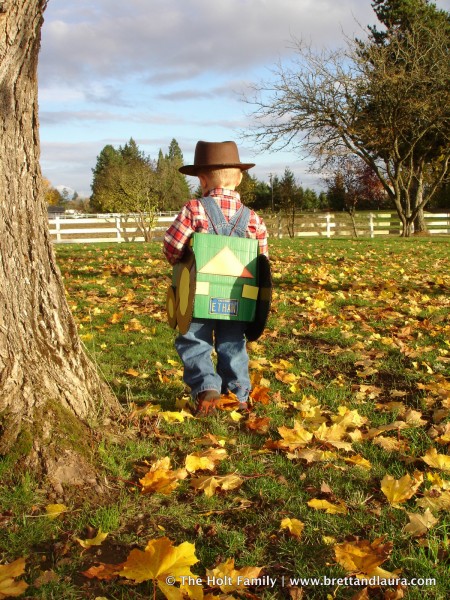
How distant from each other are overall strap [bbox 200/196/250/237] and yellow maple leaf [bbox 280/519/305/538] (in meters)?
1.73

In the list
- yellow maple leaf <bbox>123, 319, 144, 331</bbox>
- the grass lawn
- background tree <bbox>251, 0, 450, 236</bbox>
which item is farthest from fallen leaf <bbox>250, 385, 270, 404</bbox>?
background tree <bbox>251, 0, 450, 236</bbox>

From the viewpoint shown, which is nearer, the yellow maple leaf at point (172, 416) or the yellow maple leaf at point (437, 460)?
the yellow maple leaf at point (437, 460)

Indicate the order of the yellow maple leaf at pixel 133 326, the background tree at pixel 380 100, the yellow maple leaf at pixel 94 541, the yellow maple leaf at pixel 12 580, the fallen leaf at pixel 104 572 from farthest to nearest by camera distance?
the background tree at pixel 380 100, the yellow maple leaf at pixel 133 326, the yellow maple leaf at pixel 94 541, the fallen leaf at pixel 104 572, the yellow maple leaf at pixel 12 580

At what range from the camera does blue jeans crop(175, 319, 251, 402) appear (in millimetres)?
3416

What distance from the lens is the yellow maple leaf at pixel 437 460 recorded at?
8.66 ft

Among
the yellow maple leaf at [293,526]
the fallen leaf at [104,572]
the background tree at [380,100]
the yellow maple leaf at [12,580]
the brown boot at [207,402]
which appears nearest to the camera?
the yellow maple leaf at [12,580]

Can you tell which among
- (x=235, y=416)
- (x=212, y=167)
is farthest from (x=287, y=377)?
(x=212, y=167)

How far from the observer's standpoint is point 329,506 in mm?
2320

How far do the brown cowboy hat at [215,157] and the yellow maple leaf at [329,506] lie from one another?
6.49ft

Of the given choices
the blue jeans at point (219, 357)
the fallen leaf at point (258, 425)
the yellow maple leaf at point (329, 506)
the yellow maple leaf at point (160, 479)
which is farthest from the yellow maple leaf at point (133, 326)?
the yellow maple leaf at point (329, 506)

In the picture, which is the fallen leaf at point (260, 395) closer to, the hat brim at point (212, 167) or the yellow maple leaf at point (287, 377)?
the yellow maple leaf at point (287, 377)

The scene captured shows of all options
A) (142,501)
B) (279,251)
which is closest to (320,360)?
(142,501)

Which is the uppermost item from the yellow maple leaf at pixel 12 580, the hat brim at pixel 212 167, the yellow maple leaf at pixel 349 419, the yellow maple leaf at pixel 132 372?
the hat brim at pixel 212 167

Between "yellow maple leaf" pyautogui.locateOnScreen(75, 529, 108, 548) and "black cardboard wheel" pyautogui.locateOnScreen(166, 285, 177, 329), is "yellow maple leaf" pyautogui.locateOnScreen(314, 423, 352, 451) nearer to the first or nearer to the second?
"black cardboard wheel" pyautogui.locateOnScreen(166, 285, 177, 329)
